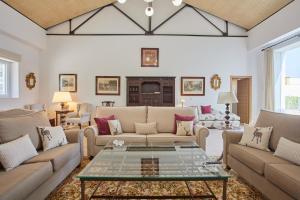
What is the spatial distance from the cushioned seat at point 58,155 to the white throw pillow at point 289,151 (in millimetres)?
2594

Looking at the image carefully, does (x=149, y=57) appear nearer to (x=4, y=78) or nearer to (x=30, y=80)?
(x=30, y=80)

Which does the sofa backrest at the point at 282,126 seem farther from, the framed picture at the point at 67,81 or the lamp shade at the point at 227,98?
the framed picture at the point at 67,81

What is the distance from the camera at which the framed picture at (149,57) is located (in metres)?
8.24

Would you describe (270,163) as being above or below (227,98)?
below

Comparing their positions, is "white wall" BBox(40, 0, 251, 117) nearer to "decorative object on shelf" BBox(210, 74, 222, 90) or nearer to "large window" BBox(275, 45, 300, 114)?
"decorative object on shelf" BBox(210, 74, 222, 90)

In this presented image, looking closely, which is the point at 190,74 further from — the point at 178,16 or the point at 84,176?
the point at 84,176

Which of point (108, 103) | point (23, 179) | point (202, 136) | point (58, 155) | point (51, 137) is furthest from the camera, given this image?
point (108, 103)

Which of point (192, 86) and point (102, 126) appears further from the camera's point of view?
point (192, 86)

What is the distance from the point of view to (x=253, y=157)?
9.00ft

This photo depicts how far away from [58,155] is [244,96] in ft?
27.9

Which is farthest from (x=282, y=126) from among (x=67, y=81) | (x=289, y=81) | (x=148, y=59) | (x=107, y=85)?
(x=67, y=81)

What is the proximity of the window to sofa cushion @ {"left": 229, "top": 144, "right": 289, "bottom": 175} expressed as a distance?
6205mm

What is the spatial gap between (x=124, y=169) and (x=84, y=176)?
0.41 m

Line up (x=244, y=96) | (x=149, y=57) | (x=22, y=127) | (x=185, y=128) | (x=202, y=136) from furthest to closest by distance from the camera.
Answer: (x=244, y=96) → (x=149, y=57) → (x=185, y=128) → (x=202, y=136) → (x=22, y=127)
